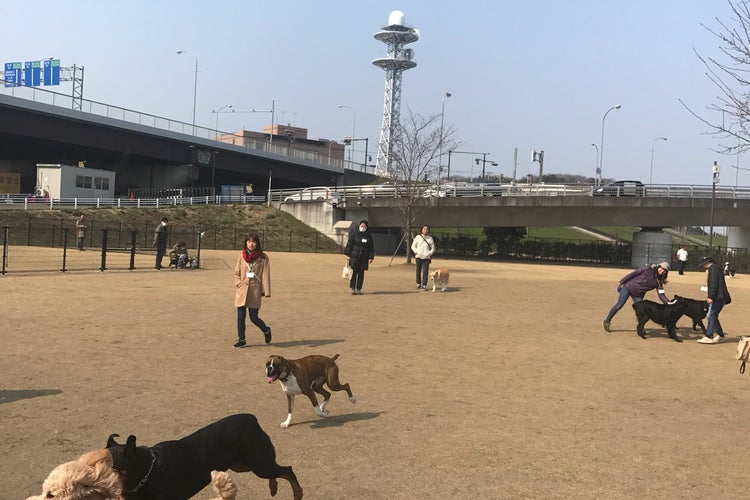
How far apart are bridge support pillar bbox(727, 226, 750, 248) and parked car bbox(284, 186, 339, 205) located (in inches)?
1136

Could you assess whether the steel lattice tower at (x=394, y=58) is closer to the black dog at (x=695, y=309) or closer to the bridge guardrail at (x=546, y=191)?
the bridge guardrail at (x=546, y=191)

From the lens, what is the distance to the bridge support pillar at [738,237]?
43.8 m

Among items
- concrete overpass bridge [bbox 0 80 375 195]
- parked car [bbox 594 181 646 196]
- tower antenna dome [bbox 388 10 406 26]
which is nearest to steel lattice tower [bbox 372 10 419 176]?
tower antenna dome [bbox 388 10 406 26]

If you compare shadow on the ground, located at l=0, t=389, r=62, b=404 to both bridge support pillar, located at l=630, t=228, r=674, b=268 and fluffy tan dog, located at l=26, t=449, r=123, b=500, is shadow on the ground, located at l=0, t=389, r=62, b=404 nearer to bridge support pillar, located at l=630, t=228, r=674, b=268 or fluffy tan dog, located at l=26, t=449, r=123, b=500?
fluffy tan dog, located at l=26, t=449, r=123, b=500

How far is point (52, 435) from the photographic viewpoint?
5.15 m

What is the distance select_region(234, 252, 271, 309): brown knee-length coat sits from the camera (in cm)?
897

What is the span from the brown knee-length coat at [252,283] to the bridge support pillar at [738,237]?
4399 centimetres

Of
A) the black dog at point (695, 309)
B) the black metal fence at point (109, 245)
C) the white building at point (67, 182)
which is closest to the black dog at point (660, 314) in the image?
the black dog at point (695, 309)

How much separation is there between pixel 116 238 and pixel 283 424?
32.9m

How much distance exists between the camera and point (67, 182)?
44.8 meters

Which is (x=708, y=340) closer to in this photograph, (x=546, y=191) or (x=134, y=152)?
(x=546, y=191)

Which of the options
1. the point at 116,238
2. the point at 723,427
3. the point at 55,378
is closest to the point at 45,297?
the point at 55,378

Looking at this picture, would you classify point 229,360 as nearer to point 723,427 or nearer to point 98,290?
point 723,427

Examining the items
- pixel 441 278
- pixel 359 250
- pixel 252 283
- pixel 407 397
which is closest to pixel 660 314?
pixel 407 397
